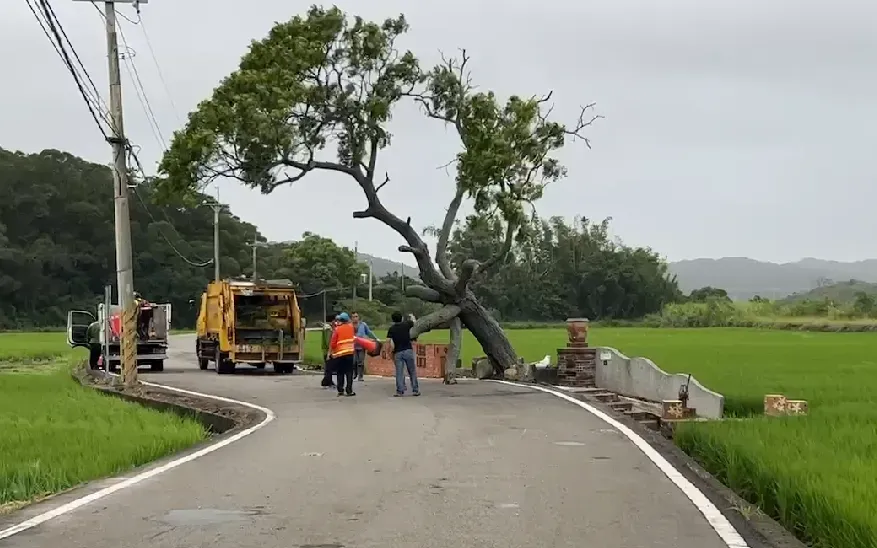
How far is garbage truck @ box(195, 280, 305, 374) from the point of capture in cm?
3378

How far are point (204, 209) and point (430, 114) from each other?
7023cm

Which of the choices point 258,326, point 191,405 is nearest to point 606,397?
point 191,405

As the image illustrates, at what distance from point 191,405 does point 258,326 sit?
46.2ft

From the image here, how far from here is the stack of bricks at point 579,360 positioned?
24547 millimetres

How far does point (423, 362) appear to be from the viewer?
1222 inches

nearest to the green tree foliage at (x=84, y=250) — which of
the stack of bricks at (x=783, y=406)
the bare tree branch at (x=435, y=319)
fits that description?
the bare tree branch at (x=435, y=319)

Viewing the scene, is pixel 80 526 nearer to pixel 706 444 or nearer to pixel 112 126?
pixel 706 444

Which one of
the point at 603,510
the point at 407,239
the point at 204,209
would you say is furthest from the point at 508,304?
the point at 603,510

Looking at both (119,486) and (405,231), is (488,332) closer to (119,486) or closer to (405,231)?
(405,231)

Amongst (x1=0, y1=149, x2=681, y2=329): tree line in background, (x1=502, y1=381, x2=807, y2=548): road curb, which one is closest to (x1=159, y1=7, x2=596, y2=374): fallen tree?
(x1=502, y1=381, x2=807, y2=548): road curb

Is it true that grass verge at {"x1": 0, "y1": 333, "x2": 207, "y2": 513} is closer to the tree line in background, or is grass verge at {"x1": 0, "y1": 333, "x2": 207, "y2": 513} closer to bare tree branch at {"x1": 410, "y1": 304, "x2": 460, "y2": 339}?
bare tree branch at {"x1": 410, "y1": 304, "x2": 460, "y2": 339}

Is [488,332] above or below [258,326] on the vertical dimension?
below

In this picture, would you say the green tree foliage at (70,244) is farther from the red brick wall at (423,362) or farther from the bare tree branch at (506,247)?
the bare tree branch at (506,247)

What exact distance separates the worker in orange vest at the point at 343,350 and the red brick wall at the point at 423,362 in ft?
19.0
